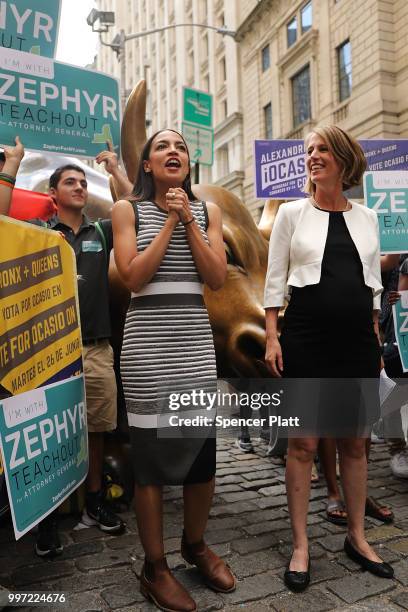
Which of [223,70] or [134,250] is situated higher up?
[223,70]

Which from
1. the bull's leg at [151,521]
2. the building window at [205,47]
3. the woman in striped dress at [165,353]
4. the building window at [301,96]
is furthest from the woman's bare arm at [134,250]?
the building window at [205,47]

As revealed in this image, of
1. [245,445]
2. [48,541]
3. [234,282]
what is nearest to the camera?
[48,541]

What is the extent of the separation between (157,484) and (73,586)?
0.68 meters

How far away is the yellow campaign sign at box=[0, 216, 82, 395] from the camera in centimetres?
240

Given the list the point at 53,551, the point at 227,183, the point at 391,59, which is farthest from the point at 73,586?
the point at 227,183

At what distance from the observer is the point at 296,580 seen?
2.50 metres

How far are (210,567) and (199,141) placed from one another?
5429mm

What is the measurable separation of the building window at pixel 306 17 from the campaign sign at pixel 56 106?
20.6m

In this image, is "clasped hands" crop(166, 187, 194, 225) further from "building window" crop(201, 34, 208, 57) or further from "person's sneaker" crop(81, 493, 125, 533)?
"building window" crop(201, 34, 208, 57)

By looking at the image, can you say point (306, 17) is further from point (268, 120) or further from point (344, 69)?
point (268, 120)

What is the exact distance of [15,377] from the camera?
240 centimetres

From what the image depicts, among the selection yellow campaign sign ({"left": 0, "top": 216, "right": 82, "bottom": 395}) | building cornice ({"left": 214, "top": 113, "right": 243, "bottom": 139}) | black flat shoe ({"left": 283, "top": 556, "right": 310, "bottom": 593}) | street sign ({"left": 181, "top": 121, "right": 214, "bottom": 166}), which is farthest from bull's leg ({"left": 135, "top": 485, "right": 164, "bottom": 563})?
building cornice ({"left": 214, "top": 113, "right": 243, "bottom": 139})

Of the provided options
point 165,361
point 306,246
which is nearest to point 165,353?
point 165,361

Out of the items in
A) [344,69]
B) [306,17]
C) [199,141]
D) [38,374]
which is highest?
[306,17]
